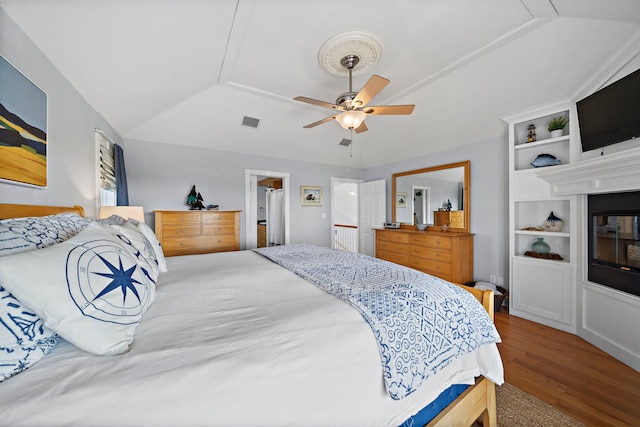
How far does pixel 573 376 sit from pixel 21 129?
3.97m

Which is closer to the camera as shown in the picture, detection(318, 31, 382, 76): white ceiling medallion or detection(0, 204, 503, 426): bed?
detection(0, 204, 503, 426): bed

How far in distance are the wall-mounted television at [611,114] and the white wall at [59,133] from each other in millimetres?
→ 4087

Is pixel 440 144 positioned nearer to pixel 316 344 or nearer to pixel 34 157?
pixel 316 344

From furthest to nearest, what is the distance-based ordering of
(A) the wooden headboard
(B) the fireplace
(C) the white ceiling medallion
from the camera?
(C) the white ceiling medallion, (B) the fireplace, (A) the wooden headboard

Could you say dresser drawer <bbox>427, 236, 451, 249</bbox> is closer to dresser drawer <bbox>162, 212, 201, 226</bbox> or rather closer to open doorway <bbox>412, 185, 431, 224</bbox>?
open doorway <bbox>412, 185, 431, 224</bbox>

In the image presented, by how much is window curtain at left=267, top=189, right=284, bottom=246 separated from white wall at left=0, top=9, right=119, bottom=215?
12.3 feet

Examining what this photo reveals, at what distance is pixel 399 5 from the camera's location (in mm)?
1820

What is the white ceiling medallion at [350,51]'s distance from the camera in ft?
6.79

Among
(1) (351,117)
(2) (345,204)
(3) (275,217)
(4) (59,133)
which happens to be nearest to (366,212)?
(2) (345,204)

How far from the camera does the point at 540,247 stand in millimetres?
2785

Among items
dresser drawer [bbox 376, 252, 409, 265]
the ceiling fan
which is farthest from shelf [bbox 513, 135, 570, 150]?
dresser drawer [bbox 376, 252, 409, 265]

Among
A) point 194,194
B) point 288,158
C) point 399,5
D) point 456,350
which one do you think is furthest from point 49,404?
point 288,158

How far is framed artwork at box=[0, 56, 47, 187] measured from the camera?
4.03ft

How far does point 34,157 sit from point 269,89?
2260mm
